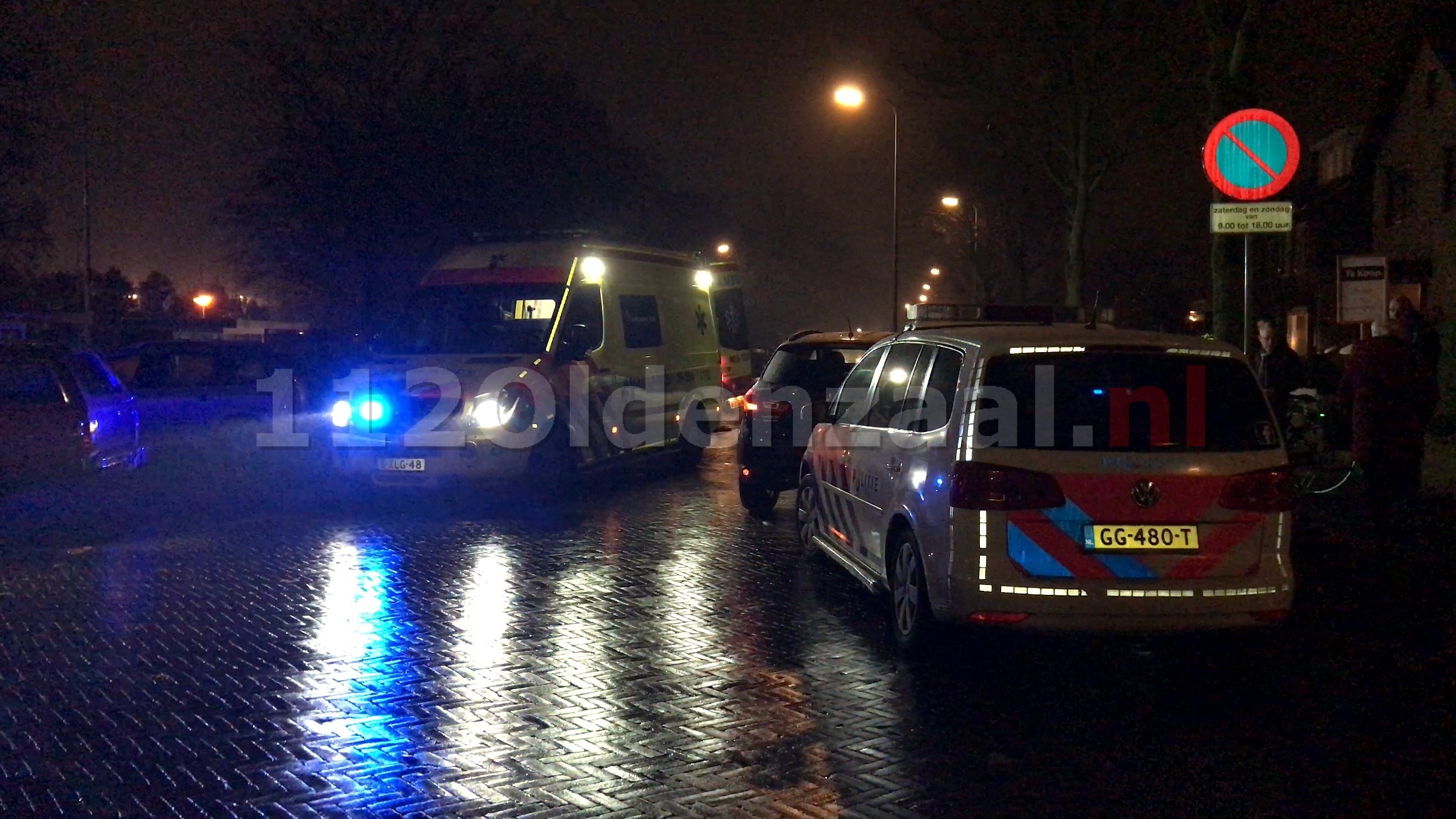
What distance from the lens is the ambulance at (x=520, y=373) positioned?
13.3 meters

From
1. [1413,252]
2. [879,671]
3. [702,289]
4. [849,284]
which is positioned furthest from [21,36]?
[849,284]

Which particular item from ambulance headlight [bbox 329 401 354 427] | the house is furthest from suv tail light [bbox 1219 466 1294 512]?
the house

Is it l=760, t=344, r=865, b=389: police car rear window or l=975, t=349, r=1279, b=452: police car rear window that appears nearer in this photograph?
l=975, t=349, r=1279, b=452: police car rear window

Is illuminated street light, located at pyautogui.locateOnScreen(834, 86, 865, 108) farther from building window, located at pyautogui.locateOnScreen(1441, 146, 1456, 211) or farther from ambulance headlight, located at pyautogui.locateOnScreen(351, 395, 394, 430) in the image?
building window, located at pyautogui.locateOnScreen(1441, 146, 1456, 211)

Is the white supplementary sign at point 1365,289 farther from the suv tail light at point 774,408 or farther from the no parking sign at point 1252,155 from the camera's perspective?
the suv tail light at point 774,408

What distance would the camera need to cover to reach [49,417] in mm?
12594

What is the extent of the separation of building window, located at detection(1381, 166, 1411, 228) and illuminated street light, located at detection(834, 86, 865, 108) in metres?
21.8

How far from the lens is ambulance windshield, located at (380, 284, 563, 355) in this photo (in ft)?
46.8

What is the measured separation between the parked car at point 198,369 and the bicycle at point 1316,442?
1012 inches

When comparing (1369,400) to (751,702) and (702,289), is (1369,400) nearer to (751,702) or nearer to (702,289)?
(751,702)

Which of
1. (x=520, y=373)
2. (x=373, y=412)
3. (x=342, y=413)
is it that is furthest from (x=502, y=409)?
(x=342, y=413)

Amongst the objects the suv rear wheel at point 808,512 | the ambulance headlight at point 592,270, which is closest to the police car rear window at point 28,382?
Result: the ambulance headlight at point 592,270

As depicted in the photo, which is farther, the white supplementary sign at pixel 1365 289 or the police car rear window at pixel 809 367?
the white supplementary sign at pixel 1365 289

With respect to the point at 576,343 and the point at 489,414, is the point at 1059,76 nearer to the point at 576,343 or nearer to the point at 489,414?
the point at 576,343
